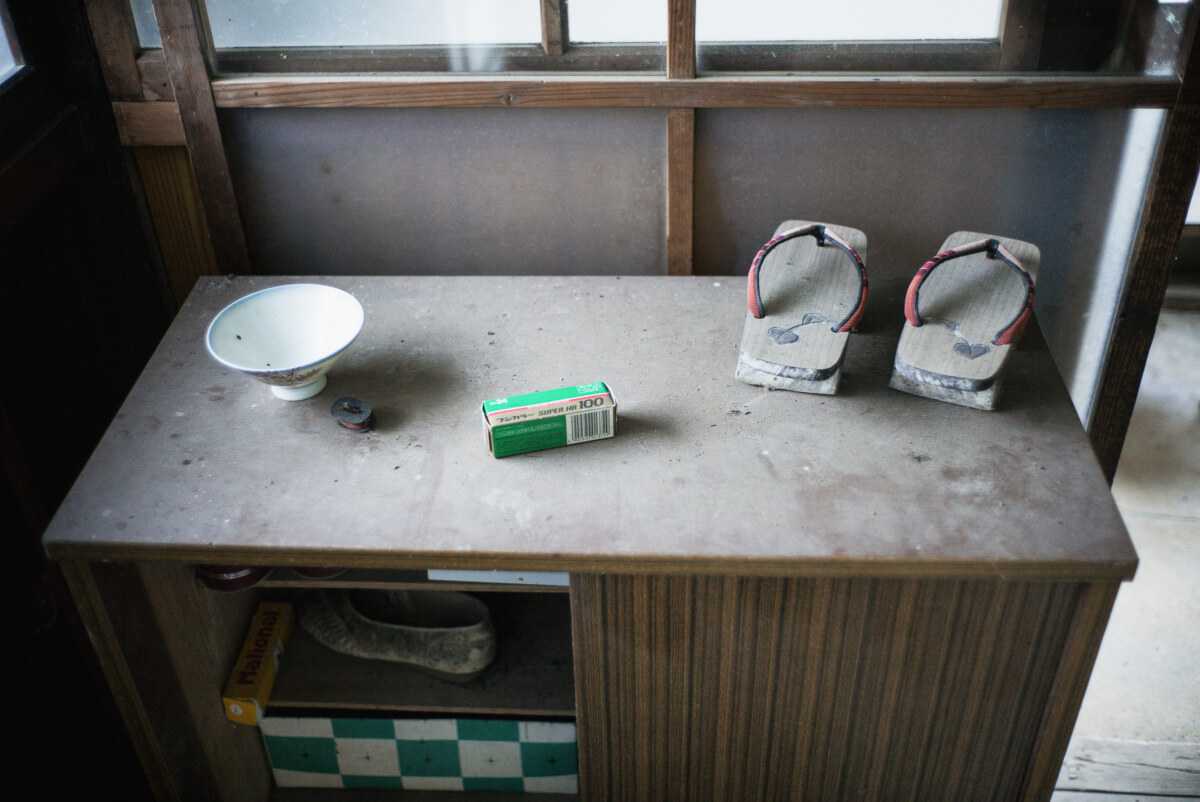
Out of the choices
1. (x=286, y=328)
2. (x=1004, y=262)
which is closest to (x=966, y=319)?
(x=1004, y=262)

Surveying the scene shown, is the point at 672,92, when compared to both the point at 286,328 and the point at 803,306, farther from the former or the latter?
the point at 286,328

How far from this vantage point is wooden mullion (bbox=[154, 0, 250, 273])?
142 cm

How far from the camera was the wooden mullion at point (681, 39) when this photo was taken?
1.37 metres

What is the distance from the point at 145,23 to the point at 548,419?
924 millimetres

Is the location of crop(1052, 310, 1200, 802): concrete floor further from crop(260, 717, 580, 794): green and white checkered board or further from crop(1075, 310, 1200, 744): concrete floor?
crop(260, 717, 580, 794): green and white checkered board

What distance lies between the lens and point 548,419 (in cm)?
118

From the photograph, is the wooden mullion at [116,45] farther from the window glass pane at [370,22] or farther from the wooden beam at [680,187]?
the wooden beam at [680,187]

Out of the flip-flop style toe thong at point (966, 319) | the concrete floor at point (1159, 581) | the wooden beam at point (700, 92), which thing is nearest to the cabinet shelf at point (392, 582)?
the flip-flop style toe thong at point (966, 319)

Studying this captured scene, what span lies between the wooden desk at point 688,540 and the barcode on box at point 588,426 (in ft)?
0.05

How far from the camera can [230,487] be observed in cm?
114

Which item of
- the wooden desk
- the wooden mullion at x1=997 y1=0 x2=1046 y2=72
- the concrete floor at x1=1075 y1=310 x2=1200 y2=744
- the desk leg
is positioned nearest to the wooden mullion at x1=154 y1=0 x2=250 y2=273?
the wooden desk

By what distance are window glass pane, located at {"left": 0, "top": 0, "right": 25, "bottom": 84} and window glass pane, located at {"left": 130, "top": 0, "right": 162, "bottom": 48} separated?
17 cm

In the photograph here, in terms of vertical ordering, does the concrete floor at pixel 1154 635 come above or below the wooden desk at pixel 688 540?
below

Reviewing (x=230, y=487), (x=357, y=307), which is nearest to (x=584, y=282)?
(x=357, y=307)
